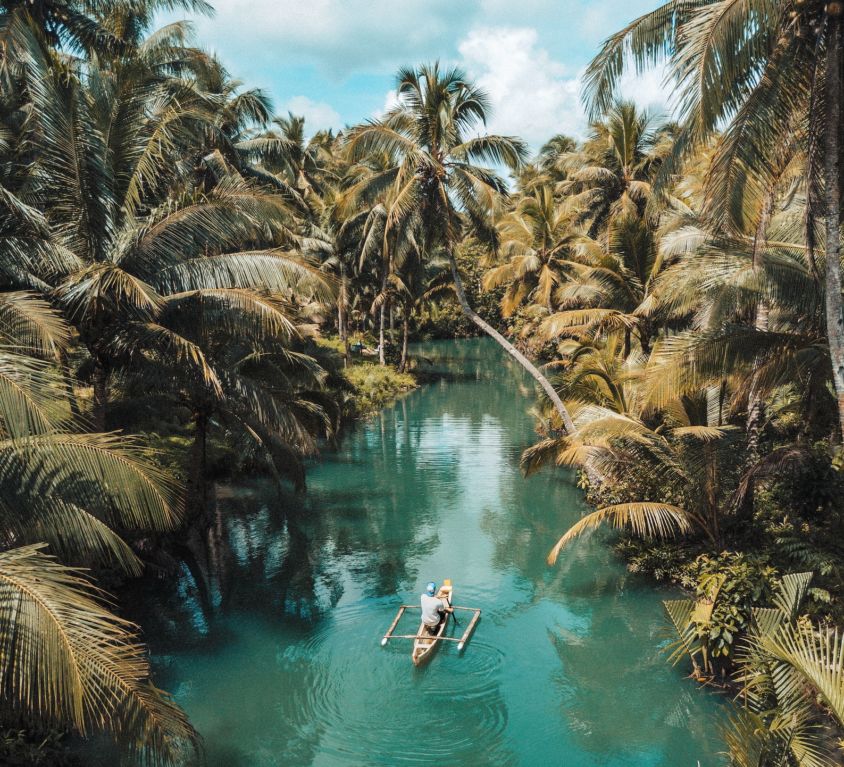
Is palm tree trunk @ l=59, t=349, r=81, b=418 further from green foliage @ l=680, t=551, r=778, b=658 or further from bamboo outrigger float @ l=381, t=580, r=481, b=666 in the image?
green foliage @ l=680, t=551, r=778, b=658

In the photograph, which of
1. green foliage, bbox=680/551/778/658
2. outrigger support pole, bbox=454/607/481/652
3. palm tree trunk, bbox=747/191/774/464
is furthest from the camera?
outrigger support pole, bbox=454/607/481/652

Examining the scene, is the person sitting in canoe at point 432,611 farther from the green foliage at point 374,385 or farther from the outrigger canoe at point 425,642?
the green foliage at point 374,385

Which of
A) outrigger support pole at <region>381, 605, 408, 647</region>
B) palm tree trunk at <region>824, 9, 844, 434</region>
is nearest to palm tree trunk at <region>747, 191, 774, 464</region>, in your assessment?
palm tree trunk at <region>824, 9, 844, 434</region>

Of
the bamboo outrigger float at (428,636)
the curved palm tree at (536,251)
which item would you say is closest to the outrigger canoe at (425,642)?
the bamboo outrigger float at (428,636)

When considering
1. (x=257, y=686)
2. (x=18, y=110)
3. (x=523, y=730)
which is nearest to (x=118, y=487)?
(x=257, y=686)

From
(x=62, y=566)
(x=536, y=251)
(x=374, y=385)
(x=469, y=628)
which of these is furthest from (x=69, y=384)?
(x=536, y=251)

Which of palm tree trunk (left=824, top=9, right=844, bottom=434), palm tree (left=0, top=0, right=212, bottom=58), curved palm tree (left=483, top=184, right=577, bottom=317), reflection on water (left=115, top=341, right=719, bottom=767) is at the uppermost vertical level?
palm tree (left=0, top=0, right=212, bottom=58)
